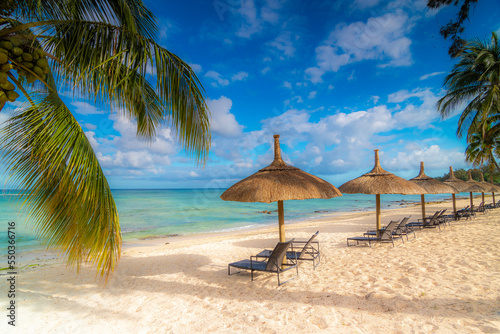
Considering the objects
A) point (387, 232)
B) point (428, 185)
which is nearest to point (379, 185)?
point (387, 232)

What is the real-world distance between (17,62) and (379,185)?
309 inches

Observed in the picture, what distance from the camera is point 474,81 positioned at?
12.5 metres

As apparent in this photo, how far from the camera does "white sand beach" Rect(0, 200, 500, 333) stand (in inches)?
118

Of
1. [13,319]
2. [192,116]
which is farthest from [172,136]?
[13,319]

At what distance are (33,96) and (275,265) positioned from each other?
406 centimetres

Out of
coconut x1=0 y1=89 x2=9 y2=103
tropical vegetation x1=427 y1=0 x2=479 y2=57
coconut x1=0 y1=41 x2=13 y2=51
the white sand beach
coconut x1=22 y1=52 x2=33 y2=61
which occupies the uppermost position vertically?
tropical vegetation x1=427 y1=0 x2=479 y2=57

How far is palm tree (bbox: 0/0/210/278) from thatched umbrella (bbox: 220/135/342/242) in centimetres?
191

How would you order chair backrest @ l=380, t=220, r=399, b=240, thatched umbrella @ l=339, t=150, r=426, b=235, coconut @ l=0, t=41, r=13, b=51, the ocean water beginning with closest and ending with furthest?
coconut @ l=0, t=41, r=13, b=51 → chair backrest @ l=380, t=220, r=399, b=240 → thatched umbrella @ l=339, t=150, r=426, b=235 → the ocean water

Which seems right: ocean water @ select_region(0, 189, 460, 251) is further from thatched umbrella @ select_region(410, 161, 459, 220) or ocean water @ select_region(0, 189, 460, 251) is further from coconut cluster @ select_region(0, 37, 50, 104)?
thatched umbrella @ select_region(410, 161, 459, 220)

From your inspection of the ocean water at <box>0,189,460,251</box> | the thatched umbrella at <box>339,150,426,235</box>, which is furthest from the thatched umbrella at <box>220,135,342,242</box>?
the ocean water at <box>0,189,460,251</box>

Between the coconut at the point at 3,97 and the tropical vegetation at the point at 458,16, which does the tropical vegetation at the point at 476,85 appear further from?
the coconut at the point at 3,97

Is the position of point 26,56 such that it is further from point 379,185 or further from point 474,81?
point 474,81

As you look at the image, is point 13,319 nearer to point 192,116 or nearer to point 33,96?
point 33,96

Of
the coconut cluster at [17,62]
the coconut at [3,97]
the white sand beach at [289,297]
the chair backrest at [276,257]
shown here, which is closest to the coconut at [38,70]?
the coconut cluster at [17,62]
